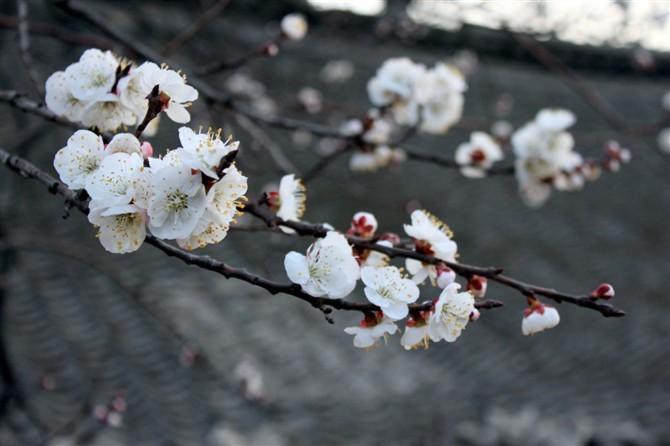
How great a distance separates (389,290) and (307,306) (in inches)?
108

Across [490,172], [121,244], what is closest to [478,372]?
[490,172]

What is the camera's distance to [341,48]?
5.33 meters

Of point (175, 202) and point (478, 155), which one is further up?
point (175, 202)

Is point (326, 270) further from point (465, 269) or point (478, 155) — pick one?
point (478, 155)

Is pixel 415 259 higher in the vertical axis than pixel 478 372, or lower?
higher

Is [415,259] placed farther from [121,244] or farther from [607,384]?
[607,384]

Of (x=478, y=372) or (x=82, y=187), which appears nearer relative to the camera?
(x=82, y=187)

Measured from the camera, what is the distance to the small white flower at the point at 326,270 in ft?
2.98

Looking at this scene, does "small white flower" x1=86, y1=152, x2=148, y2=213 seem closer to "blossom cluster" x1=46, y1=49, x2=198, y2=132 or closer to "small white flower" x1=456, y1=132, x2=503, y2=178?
"blossom cluster" x1=46, y1=49, x2=198, y2=132

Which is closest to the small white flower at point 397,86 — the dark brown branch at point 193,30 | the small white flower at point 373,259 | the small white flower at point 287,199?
the dark brown branch at point 193,30

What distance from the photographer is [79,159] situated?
86cm

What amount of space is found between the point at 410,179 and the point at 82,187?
4.18 meters

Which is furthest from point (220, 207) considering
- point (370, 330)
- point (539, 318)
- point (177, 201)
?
point (539, 318)

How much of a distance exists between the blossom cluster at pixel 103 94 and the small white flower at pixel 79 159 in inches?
3.9
